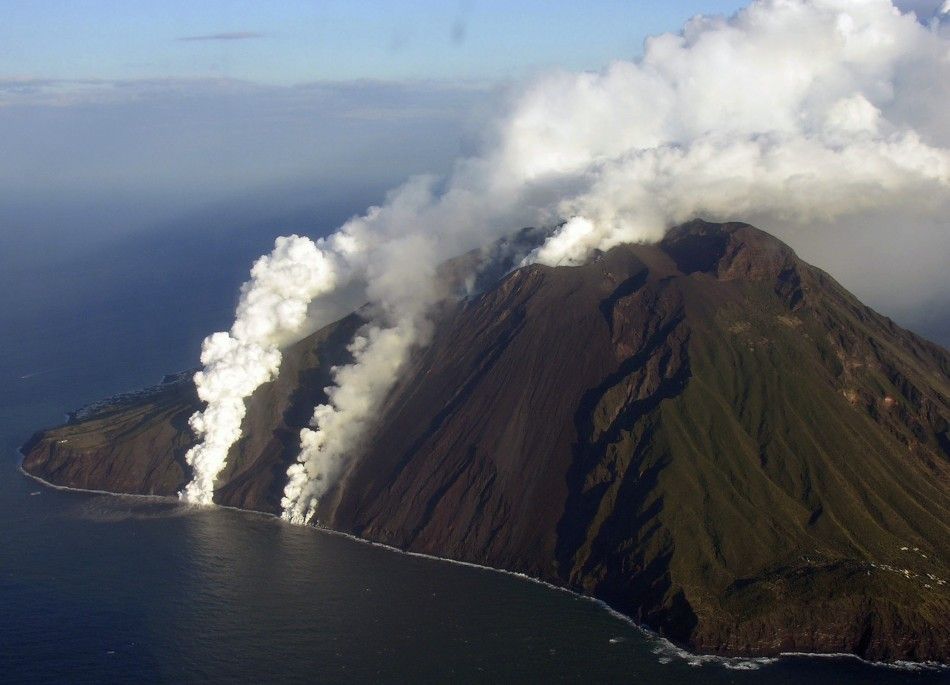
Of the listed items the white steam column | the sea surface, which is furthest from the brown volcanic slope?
the sea surface

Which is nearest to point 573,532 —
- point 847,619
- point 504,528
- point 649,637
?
point 504,528

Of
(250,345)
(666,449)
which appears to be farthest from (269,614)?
(250,345)

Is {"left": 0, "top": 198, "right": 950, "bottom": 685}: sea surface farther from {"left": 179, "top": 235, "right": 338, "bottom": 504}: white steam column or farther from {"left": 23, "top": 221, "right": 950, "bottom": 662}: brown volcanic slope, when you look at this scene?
{"left": 179, "top": 235, "right": 338, "bottom": 504}: white steam column

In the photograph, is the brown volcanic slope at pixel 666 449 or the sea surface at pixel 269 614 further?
the brown volcanic slope at pixel 666 449

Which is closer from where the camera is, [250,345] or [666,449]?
[666,449]

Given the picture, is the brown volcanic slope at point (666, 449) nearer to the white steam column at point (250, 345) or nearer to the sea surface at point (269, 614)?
the white steam column at point (250, 345)

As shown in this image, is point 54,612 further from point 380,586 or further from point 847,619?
point 847,619

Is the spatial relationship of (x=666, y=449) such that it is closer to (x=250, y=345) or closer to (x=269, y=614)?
(x=269, y=614)

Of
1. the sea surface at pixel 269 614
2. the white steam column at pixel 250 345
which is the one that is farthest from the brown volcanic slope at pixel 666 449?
the sea surface at pixel 269 614
